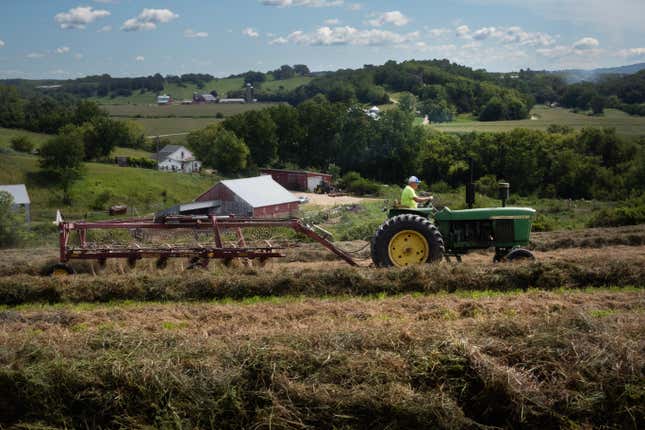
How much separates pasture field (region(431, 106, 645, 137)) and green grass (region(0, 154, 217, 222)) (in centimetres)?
3158

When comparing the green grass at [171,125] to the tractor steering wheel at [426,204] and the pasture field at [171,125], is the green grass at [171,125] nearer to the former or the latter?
the pasture field at [171,125]

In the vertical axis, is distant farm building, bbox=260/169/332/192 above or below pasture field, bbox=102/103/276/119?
below

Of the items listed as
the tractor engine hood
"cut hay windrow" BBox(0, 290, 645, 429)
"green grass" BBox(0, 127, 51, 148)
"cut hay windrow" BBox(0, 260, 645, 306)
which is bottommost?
"cut hay windrow" BBox(0, 260, 645, 306)

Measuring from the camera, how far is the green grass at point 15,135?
223ft

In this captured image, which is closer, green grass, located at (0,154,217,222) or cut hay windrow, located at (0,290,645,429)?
cut hay windrow, located at (0,290,645,429)

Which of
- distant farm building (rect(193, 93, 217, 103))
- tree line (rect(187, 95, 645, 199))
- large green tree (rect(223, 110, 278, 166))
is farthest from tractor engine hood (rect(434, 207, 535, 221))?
distant farm building (rect(193, 93, 217, 103))

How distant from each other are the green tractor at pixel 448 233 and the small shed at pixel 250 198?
82.0 feet

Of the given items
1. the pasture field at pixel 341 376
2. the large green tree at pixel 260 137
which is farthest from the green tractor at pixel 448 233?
the large green tree at pixel 260 137

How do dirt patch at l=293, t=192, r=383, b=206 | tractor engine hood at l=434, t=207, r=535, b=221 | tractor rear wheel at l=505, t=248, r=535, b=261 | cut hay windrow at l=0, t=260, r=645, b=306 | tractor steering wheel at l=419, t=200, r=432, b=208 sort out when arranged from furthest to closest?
1. dirt patch at l=293, t=192, r=383, b=206
2. tractor steering wheel at l=419, t=200, r=432, b=208
3. tractor engine hood at l=434, t=207, r=535, b=221
4. tractor rear wheel at l=505, t=248, r=535, b=261
5. cut hay windrow at l=0, t=260, r=645, b=306

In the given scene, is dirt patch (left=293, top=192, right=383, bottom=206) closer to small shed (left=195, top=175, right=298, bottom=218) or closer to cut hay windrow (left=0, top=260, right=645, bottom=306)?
small shed (left=195, top=175, right=298, bottom=218)

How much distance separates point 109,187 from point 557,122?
43.3 metres

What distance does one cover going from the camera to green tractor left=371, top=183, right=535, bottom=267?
11.8 m

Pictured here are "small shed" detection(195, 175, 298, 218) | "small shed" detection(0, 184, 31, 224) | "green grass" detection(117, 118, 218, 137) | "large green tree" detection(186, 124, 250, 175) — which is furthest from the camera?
"green grass" detection(117, 118, 218, 137)

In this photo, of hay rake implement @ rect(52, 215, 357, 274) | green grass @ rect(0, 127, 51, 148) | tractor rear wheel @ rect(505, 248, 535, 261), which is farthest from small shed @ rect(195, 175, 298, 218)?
green grass @ rect(0, 127, 51, 148)
